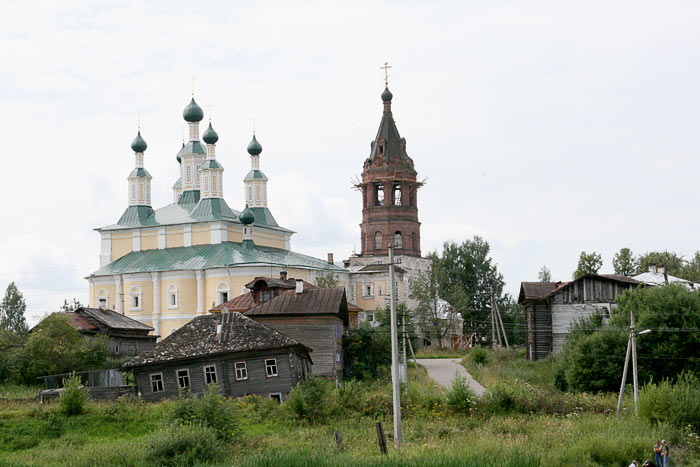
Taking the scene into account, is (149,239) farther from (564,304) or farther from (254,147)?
(564,304)

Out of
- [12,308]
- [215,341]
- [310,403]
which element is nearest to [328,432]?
[310,403]

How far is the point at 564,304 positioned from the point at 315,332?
12.1 m

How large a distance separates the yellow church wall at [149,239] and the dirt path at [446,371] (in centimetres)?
2306

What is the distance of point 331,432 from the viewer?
93.7ft

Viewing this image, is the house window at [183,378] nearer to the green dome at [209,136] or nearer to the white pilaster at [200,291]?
the white pilaster at [200,291]

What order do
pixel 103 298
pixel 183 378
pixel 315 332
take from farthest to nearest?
pixel 103 298, pixel 315 332, pixel 183 378

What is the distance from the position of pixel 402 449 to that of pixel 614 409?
9.22 m

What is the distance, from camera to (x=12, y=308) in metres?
73.2

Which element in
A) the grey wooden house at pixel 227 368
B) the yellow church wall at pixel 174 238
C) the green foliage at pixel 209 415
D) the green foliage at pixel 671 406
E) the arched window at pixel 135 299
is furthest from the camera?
the yellow church wall at pixel 174 238

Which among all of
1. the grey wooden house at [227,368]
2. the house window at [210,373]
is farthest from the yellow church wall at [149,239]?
the house window at [210,373]

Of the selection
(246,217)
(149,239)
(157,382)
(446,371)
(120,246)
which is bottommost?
(446,371)

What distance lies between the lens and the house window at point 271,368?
115 feet

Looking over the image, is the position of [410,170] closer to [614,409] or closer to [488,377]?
[488,377]

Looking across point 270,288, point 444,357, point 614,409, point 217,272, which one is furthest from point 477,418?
point 217,272
